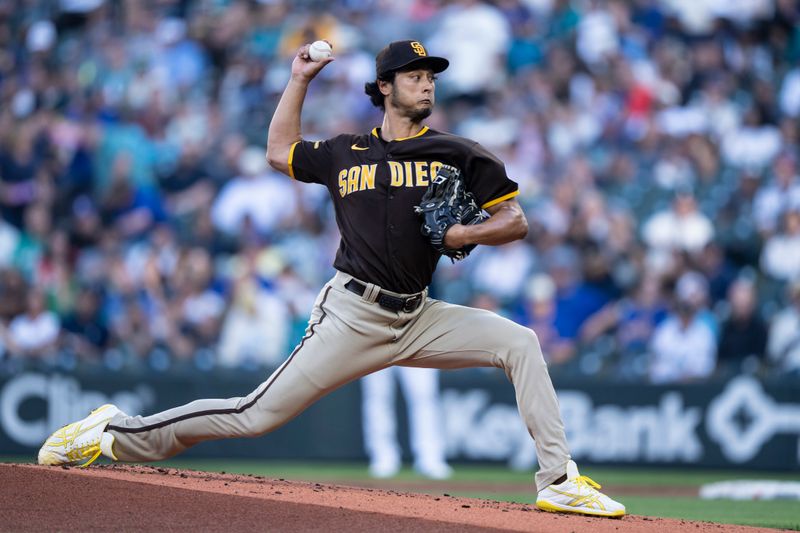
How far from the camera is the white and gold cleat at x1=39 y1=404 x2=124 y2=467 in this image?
5.74 m

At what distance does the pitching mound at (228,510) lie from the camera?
498cm

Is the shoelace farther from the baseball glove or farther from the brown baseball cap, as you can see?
the brown baseball cap

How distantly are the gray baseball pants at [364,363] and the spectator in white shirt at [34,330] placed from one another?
20.6 ft

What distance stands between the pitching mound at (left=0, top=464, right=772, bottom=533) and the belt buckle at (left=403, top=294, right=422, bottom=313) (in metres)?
0.88

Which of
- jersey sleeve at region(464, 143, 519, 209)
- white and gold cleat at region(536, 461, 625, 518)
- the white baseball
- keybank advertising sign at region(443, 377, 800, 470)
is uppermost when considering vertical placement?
the white baseball

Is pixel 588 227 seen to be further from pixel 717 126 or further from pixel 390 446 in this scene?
pixel 390 446

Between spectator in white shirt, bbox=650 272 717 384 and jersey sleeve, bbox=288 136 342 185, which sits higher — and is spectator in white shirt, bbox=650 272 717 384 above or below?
below

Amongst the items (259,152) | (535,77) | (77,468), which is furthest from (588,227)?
(77,468)

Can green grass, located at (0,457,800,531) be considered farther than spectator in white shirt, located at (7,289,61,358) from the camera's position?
No

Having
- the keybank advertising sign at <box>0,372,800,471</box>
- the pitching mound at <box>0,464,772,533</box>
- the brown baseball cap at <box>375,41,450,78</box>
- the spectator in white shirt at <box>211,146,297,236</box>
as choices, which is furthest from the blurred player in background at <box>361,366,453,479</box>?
the brown baseball cap at <box>375,41,450,78</box>

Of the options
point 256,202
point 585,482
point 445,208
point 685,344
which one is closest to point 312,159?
point 445,208

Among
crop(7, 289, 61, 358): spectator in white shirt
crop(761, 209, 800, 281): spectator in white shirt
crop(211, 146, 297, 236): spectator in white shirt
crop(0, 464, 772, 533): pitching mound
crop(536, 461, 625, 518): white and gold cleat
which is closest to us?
crop(0, 464, 772, 533): pitching mound

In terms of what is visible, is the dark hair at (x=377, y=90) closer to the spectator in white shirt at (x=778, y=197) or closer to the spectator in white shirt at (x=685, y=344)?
the spectator in white shirt at (x=685, y=344)

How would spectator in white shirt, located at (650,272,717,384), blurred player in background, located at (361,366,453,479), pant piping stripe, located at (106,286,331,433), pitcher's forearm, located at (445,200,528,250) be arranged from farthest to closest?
1. spectator in white shirt, located at (650,272,717,384)
2. blurred player in background, located at (361,366,453,479)
3. pant piping stripe, located at (106,286,331,433)
4. pitcher's forearm, located at (445,200,528,250)
